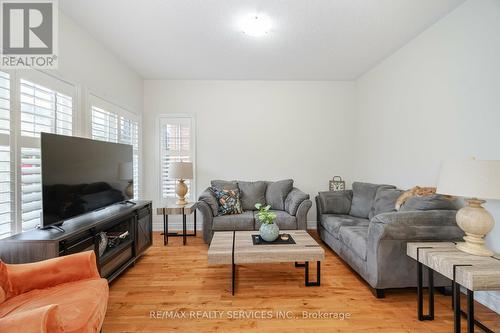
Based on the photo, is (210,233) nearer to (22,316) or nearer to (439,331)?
(22,316)

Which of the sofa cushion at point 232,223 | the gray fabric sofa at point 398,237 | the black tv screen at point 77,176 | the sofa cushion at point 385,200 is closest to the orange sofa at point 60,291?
the black tv screen at point 77,176

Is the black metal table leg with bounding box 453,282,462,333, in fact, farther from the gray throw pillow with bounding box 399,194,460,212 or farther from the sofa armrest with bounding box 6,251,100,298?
the sofa armrest with bounding box 6,251,100,298

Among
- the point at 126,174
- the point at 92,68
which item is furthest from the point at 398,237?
the point at 92,68

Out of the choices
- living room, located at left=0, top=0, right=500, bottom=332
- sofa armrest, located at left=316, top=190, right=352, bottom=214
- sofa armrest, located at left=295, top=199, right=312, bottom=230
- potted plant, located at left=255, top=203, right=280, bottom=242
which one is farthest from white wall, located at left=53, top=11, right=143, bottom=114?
sofa armrest, located at left=316, top=190, right=352, bottom=214

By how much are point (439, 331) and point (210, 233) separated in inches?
104

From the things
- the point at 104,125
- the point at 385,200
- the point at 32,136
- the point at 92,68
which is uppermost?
the point at 92,68

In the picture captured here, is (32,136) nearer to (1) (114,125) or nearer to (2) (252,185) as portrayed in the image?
(1) (114,125)

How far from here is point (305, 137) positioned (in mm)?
4270

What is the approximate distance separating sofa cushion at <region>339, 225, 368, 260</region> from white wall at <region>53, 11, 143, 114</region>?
11.5ft

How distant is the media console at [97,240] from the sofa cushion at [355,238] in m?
2.54

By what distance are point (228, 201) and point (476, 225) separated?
9.10 feet

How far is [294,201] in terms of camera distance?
11.2 feet

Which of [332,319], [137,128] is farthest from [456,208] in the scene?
[137,128]

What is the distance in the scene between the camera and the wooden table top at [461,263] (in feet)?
4.53
